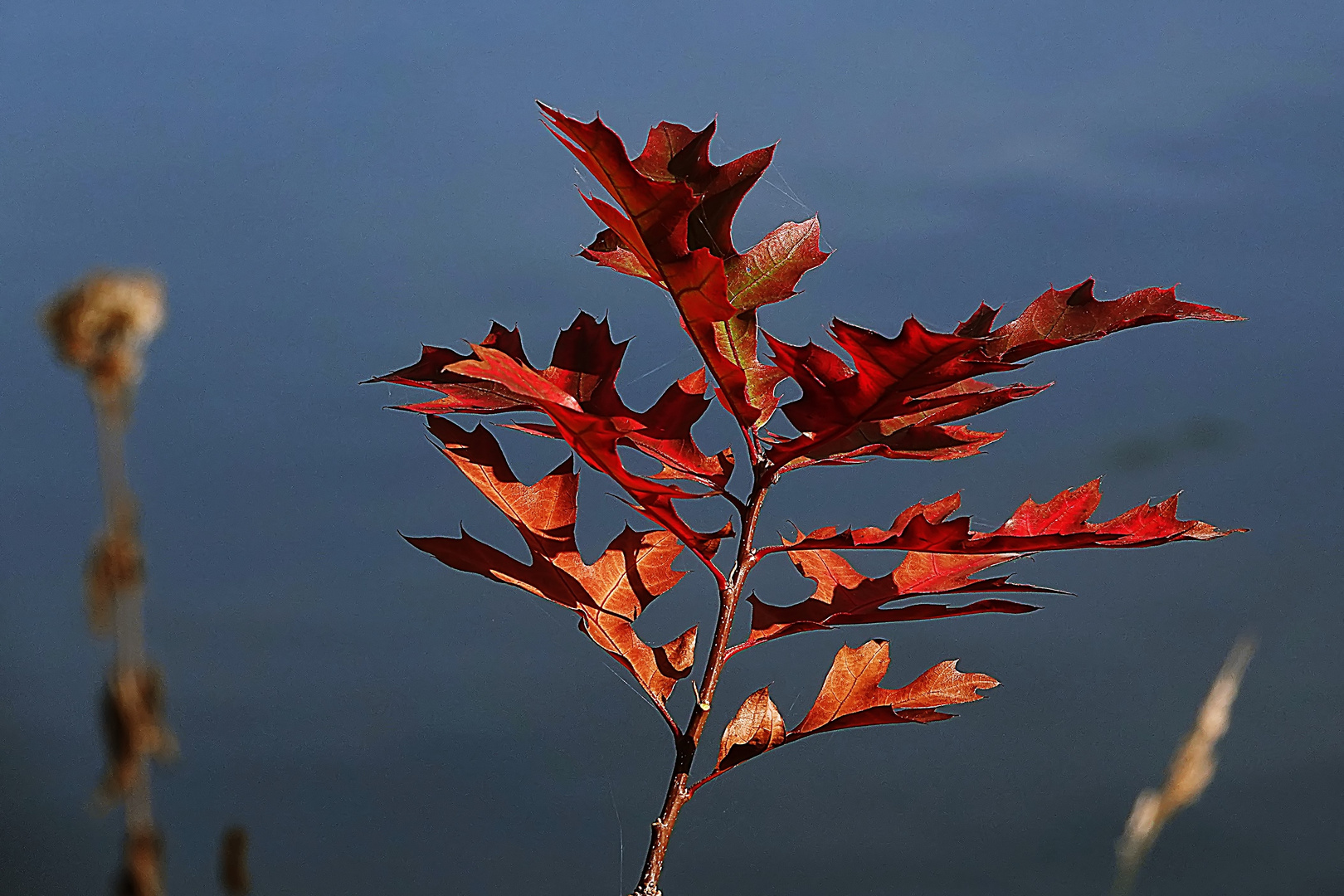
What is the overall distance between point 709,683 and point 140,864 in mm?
604

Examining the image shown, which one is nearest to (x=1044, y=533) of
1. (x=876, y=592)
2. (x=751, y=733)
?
(x=876, y=592)

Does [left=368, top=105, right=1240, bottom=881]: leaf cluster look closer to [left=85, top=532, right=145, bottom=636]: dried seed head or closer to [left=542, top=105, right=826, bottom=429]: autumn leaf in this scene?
[left=542, top=105, right=826, bottom=429]: autumn leaf

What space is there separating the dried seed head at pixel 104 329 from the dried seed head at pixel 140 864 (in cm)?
13

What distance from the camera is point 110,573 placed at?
32cm

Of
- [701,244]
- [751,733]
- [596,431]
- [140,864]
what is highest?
[701,244]

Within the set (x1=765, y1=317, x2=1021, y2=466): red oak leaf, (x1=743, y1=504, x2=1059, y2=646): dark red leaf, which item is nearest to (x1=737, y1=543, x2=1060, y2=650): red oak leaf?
(x1=743, y1=504, x2=1059, y2=646): dark red leaf

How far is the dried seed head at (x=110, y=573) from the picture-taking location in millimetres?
322

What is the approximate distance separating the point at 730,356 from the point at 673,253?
0.41ft

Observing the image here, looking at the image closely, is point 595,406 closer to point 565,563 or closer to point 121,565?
point 565,563

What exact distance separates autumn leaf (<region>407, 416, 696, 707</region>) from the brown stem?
0.04 metres

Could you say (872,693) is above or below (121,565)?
below

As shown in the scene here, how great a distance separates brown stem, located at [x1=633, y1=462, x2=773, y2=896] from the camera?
0.89 metres

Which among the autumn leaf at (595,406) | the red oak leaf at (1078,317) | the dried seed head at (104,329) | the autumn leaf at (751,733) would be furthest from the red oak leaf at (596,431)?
the dried seed head at (104,329)

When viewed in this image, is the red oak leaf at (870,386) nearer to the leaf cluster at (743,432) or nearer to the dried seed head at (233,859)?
the leaf cluster at (743,432)
